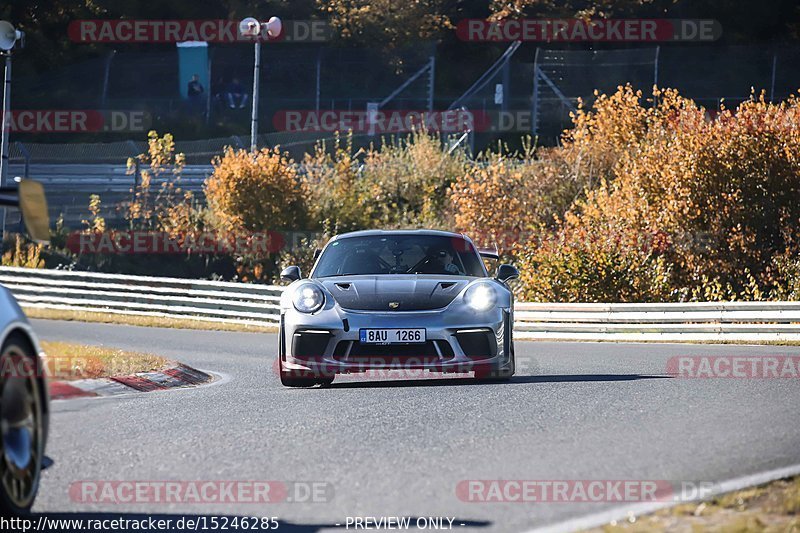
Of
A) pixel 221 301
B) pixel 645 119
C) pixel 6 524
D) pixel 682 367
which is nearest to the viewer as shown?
pixel 6 524

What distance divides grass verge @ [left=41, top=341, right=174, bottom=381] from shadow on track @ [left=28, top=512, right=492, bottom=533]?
5440mm

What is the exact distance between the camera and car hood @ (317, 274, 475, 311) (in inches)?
451

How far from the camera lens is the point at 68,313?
3064 centimetres

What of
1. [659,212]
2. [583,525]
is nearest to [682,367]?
[583,525]

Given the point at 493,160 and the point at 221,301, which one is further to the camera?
the point at 493,160

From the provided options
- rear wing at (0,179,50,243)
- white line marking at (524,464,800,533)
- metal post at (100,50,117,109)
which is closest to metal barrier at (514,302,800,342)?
white line marking at (524,464,800,533)

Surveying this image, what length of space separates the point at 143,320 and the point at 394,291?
17904 millimetres

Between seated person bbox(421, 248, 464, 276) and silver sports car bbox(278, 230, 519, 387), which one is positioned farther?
seated person bbox(421, 248, 464, 276)

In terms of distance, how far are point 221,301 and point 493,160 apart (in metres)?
9.96

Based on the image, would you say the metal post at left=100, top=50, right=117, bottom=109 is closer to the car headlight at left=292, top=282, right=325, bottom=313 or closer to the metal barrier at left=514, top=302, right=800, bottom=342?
the metal barrier at left=514, top=302, right=800, bottom=342

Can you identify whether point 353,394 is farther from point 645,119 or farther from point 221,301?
point 645,119

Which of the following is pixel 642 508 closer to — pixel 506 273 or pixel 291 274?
pixel 506 273

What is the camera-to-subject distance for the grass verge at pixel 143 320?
2738 cm

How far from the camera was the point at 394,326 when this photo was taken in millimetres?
11219
